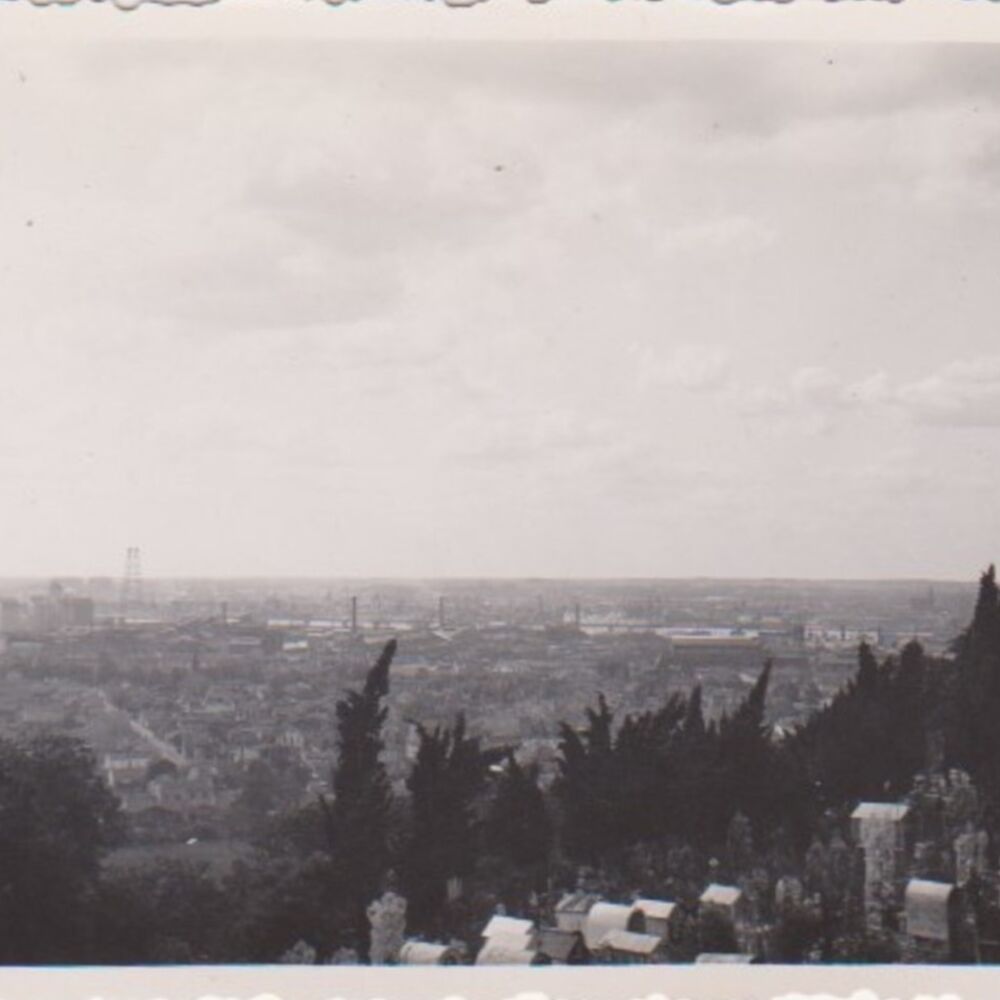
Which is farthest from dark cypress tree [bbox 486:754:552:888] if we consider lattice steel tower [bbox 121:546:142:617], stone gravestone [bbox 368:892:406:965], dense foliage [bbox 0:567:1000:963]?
lattice steel tower [bbox 121:546:142:617]

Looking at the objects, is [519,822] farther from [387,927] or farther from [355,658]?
[355,658]

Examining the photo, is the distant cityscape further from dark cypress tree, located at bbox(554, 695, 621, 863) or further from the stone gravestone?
the stone gravestone

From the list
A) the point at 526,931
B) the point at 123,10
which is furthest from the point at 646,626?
the point at 123,10

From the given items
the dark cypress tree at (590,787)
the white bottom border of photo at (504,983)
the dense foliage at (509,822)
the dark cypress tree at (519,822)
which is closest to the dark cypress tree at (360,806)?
the dense foliage at (509,822)

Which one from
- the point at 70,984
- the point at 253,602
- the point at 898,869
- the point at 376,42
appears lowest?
the point at 70,984

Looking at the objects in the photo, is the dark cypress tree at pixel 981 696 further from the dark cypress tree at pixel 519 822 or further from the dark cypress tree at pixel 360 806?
the dark cypress tree at pixel 360 806

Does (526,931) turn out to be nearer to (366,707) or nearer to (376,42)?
(366,707)
